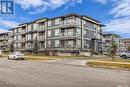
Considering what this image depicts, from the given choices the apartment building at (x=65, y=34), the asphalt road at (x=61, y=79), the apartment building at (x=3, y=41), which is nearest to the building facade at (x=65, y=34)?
the apartment building at (x=65, y=34)

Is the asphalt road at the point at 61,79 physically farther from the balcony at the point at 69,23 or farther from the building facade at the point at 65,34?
the balcony at the point at 69,23

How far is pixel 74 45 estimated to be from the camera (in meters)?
52.3

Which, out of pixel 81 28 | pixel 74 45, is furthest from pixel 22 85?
pixel 81 28

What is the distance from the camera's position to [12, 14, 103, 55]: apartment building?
173ft

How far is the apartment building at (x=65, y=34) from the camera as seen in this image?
52750mm

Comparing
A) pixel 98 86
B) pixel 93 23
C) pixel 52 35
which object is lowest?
pixel 98 86

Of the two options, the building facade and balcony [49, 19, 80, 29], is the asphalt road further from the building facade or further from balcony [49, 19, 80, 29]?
balcony [49, 19, 80, 29]

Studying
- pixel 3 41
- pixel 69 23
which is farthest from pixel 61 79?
pixel 3 41

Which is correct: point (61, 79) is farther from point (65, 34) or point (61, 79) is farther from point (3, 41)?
point (3, 41)

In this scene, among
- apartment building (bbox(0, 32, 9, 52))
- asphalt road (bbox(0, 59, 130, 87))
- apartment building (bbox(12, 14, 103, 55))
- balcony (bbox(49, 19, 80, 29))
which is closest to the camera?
asphalt road (bbox(0, 59, 130, 87))

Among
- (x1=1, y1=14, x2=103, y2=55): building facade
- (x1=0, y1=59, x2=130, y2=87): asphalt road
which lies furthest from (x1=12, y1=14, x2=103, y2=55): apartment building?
(x1=0, y1=59, x2=130, y2=87): asphalt road

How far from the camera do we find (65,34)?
5431cm

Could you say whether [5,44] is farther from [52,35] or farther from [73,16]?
[73,16]

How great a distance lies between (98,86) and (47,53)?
4750cm
